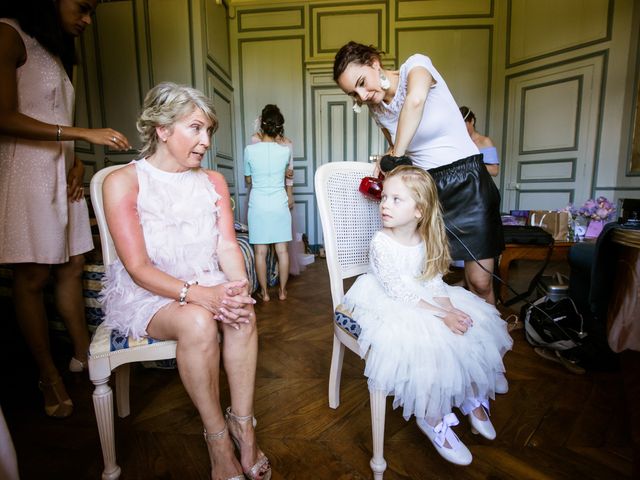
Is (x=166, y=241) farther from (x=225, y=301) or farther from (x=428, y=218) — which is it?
(x=428, y=218)

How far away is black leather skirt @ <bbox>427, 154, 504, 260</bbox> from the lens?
1.29 m

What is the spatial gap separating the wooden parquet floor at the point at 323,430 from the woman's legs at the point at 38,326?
68 mm

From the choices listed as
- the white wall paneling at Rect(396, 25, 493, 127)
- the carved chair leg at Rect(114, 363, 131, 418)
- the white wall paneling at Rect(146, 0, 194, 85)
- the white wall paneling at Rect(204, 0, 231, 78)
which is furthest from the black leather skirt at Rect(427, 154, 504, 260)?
the white wall paneling at Rect(396, 25, 493, 127)

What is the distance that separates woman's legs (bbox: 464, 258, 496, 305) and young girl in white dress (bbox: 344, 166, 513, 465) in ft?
0.58

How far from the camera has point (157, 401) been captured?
152 cm

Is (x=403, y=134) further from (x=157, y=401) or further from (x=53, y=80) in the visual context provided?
(x=157, y=401)

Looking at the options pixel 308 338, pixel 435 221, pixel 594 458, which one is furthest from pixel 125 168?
pixel 594 458

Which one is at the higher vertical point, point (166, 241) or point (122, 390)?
point (166, 241)

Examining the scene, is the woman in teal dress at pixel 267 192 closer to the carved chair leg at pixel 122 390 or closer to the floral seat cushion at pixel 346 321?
the carved chair leg at pixel 122 390

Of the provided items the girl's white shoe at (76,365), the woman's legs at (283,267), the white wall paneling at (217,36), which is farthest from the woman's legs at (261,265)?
→ the white wall paneling at (217,36)

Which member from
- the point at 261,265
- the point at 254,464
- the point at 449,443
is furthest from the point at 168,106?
the point at 261,265

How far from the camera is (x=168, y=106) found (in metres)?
1.11

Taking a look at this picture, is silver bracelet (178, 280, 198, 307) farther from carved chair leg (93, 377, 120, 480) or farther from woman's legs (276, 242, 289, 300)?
woman's legs (276, 242, 289, 300)

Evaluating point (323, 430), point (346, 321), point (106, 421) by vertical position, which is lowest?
point (323, 430)
